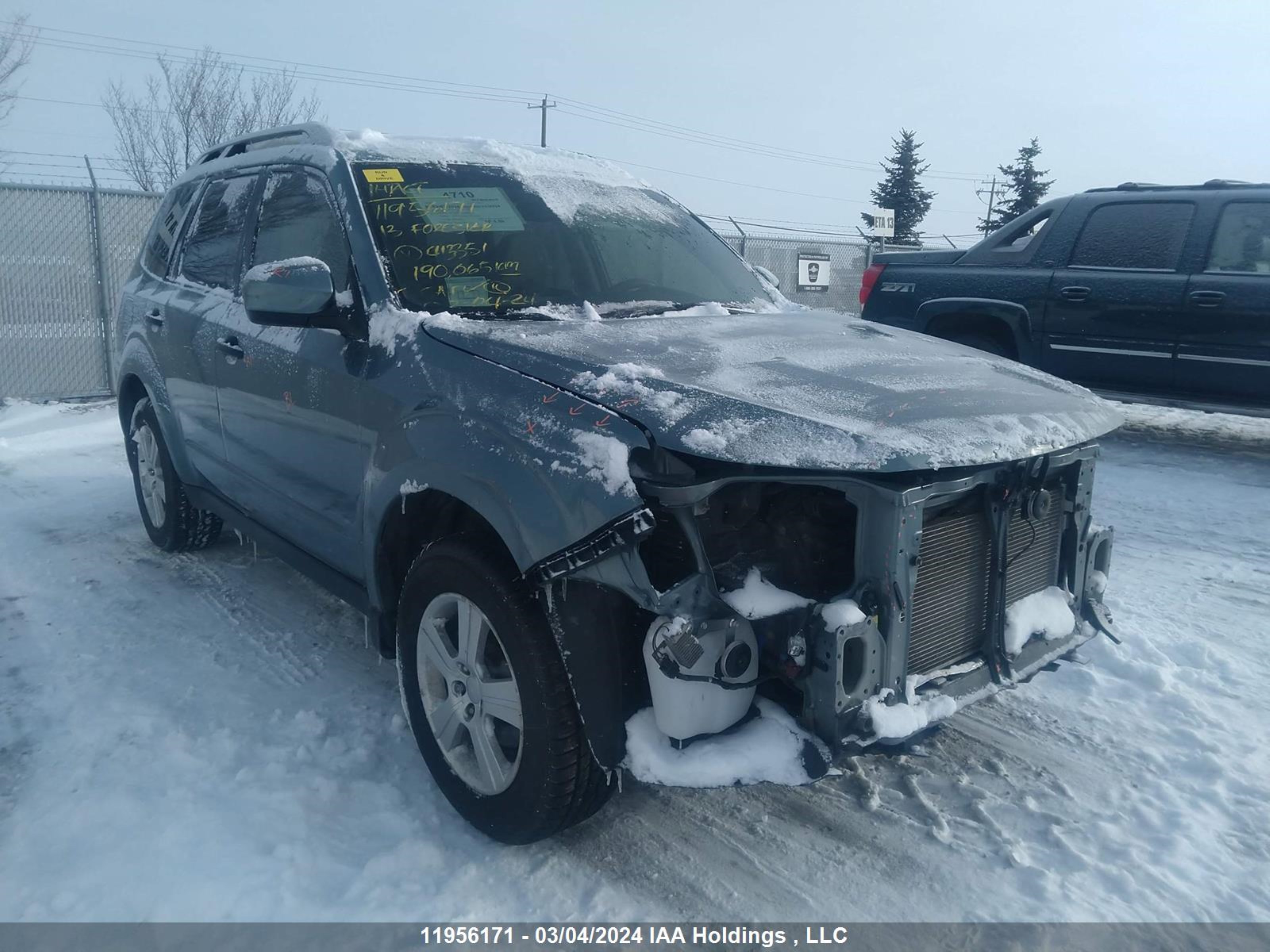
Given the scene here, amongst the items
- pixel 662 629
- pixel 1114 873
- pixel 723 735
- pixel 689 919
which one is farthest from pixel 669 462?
pixel 1114 873

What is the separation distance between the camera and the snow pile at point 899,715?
2.38 m

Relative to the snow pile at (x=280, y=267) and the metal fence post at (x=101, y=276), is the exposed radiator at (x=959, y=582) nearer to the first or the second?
the snow pile at (x=280, y=267)

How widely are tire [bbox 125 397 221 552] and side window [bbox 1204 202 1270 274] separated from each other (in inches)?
275

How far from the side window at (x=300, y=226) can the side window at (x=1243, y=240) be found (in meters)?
6.48

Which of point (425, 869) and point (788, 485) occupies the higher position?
point (788, 485)

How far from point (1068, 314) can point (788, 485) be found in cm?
613

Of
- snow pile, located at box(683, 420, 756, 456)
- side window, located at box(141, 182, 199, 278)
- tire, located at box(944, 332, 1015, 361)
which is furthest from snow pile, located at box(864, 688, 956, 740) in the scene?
tire, located at box(944, 332, 1015, 361)

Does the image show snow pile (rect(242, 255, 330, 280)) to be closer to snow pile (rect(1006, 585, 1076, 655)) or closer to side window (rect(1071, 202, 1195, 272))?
snow pile (rect(1006, 585, 1076, 655))

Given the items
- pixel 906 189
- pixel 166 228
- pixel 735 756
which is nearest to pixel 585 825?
pixel 735 756

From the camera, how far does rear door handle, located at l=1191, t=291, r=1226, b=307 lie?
280 inches

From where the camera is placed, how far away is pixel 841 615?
7.67 ft

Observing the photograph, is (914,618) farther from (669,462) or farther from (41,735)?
(41,735)

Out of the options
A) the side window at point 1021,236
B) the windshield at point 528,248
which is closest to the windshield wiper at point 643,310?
the windshield at point 528,248

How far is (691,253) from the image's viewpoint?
4215 millimetres
